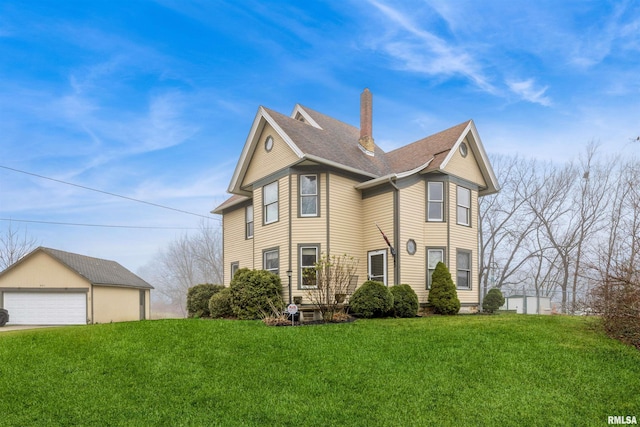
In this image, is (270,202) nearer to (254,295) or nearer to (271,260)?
(271,260)

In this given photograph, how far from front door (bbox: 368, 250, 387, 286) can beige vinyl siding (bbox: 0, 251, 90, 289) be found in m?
17.9

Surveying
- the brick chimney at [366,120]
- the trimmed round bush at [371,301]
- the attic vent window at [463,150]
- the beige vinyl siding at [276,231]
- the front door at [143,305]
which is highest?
the brick chimney at [366,120]

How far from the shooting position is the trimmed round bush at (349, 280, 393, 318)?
14133 mm

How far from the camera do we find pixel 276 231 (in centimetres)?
1698

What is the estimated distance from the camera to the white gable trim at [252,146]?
53.8 ft

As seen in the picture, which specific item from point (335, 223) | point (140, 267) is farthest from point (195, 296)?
point (140, 267)

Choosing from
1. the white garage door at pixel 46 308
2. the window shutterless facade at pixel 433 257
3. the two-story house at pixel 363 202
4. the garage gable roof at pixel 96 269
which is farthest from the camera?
the garage gable roof at pixel 96 269

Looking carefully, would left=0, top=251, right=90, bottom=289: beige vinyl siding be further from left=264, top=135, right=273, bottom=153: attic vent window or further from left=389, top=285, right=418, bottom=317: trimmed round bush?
left=389, top=285, right=418, bottom=317: trimmed round bush

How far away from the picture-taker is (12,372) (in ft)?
28.2

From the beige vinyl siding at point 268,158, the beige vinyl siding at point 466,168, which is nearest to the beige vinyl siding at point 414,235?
the beige vinyl siding at point 466,168

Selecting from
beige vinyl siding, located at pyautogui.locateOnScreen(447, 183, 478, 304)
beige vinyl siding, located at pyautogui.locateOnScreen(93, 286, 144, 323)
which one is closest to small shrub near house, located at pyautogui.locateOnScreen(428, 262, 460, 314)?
beige vinyl siding, located at pyautogui.locateOnScreen(447, 183, 478, 304)

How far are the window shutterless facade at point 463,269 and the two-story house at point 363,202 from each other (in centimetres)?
4

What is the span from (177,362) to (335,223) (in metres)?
8.69

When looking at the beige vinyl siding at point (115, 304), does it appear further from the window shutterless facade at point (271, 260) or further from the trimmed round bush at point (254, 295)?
the trimmed round bush at point (254, 295)
